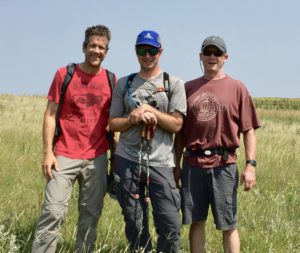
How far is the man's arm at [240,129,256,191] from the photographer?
156 inches

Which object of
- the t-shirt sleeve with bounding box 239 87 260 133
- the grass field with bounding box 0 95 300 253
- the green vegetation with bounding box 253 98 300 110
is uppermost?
the t-shirt sleeve with bounding box 239 87 260 133

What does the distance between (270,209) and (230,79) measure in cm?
271

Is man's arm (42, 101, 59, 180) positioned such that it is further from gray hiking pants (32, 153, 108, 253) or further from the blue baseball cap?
the blue baseball cap

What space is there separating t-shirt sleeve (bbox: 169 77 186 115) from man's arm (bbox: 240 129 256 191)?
66 cm

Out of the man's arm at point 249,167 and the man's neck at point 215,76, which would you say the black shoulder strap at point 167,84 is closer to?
the man's neck at point 215,76

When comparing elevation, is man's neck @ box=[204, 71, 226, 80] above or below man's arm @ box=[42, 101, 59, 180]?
above

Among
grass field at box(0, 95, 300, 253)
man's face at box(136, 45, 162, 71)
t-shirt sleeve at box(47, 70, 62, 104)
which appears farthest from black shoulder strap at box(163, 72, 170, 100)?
grass field at box(0, 95, 300, 253)

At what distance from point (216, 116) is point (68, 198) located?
1.48 meters

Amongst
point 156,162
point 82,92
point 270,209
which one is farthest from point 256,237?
point 82,92

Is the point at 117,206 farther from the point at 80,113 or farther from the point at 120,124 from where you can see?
the point at 120,124

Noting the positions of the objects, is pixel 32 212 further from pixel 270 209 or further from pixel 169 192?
pixel 270 209

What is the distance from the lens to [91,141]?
412 cm

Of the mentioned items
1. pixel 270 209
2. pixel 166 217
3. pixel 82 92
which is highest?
pixel 82 92

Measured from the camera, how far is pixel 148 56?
→ 383 cm
